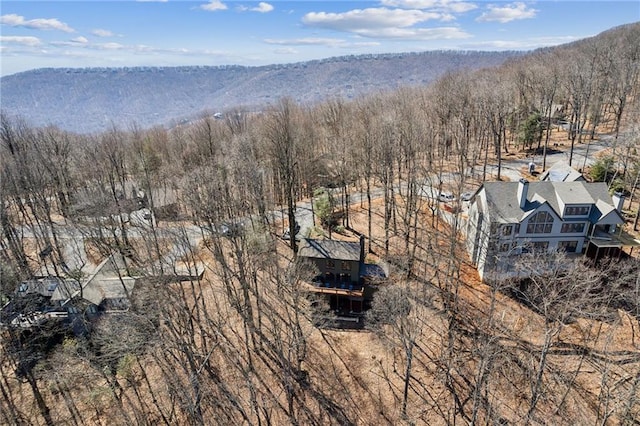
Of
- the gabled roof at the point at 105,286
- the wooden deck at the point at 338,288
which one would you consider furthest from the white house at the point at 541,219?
the gabled roof at the point at 105,286

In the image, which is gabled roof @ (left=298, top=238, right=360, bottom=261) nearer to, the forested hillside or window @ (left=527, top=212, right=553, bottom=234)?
the forested hillside

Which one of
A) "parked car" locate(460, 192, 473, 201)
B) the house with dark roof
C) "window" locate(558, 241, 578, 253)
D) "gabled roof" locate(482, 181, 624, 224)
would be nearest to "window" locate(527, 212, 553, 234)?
"gabled roof" locate(482, 181, 624, 224)

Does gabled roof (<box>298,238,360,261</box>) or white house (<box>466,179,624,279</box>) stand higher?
white house (<box>466,179,624,279</box>)

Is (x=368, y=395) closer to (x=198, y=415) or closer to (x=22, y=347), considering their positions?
(x=198, y=415)

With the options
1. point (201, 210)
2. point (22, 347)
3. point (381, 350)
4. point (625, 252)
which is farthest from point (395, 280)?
point (22, 347)

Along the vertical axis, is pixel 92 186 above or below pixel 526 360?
above

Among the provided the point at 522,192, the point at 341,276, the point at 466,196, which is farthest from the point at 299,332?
the point at 466,196
